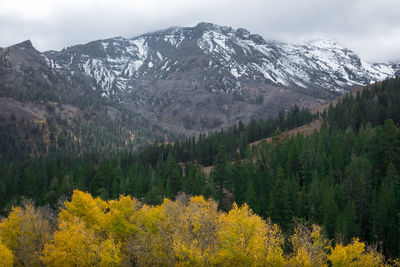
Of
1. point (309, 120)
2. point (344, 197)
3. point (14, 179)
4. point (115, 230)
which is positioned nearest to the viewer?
point (115, 230)

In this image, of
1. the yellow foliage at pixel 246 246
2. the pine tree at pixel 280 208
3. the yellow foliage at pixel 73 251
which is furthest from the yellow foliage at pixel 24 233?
the pine tree at pixel 280 208

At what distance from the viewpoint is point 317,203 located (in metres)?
71.1

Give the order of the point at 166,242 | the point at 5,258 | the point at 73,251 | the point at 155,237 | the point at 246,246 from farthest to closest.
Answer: the point at 155,237 < the point at 166,242 < the point at 5,258 < the point at 73,251 < the point at 246,246

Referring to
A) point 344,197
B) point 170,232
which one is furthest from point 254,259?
point 344,197

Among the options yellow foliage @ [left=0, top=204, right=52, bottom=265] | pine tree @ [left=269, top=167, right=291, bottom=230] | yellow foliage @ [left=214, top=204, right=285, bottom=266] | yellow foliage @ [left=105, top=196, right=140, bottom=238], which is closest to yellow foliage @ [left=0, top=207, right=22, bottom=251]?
yellow foliage @ [left=0, top=204, right=52, bottom=265]

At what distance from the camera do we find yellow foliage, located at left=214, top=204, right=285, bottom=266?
111 feet

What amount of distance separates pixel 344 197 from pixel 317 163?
1638cm

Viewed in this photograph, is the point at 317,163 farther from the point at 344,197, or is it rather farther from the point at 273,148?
the point at 273,148

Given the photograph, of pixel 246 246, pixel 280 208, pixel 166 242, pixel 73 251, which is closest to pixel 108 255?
pixel 73 251

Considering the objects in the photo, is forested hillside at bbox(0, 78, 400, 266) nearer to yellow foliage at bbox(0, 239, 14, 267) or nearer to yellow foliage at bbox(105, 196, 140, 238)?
yellow foliage at bbox(105, 196, 140, 238)

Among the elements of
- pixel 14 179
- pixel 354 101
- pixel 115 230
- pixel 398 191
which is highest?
pixel 354 101

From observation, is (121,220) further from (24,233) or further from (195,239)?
(195,239)

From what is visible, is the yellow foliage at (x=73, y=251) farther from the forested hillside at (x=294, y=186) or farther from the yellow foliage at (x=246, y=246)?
the yellow foliage at (x=246, y=246)

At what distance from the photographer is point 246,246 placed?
3553 centimetres
